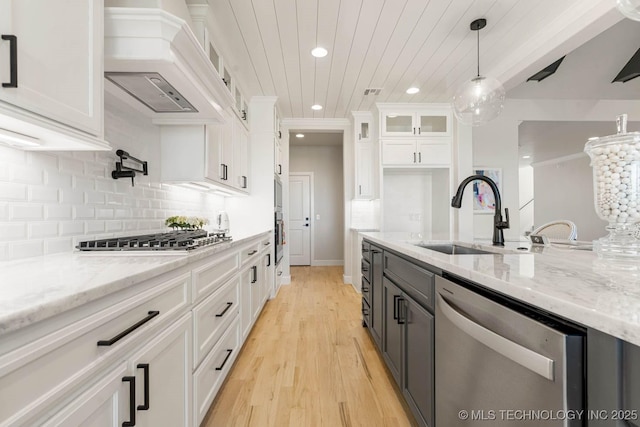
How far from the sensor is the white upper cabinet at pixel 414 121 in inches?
165

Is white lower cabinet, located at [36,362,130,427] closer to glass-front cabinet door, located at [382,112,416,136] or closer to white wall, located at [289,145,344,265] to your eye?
glass-front cabinet door, located at [382,112,416,136]

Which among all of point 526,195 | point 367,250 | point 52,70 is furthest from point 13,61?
point 526,195

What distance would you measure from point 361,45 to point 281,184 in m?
2.48

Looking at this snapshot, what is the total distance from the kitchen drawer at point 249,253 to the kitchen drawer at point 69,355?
1241 millimetres

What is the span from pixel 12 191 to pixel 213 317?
99 centimetres

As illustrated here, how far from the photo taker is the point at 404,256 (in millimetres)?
1616

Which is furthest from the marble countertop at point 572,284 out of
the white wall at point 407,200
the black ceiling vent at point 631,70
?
the black ceiling vent at point 631,70

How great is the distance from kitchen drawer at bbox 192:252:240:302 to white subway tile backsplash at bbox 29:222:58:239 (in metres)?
0.62

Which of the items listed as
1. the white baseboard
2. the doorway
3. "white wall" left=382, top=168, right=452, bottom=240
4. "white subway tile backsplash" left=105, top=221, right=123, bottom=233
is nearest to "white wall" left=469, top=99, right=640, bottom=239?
"white wall" left=382, top=168, right=452, bottom=240

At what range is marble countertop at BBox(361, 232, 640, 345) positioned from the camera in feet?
→ 1.63

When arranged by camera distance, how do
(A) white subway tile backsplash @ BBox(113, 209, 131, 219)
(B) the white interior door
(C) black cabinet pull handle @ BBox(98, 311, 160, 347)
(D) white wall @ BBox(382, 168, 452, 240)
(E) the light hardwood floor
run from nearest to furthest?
(C) black cabinet pull handle @ BBox(98, 311, 160, 347) < (E) the light hardwood floor < (A) white subway tile backsplash @ BBox(113, 209, 131, 219) < (D) white wall @ BBox(382, 168, 452, 240) < (B) the white interior door

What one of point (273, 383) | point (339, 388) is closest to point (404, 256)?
point (339, 388)

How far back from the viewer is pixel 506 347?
0.73 metres

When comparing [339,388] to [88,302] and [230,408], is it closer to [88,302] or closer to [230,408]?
[230,408]
